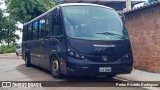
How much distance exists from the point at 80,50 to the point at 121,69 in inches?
58.5

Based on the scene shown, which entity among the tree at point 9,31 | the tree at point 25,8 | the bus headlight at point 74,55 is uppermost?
the tree at point 25,8

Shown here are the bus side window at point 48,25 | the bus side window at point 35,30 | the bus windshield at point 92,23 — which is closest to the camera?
the bus windshield at point 92,23

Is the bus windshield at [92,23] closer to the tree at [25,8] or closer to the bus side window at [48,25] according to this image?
the bus side window at [48,25]

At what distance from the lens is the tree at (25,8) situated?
30195 millimetres

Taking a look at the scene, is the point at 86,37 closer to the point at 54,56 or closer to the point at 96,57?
the point at 96,57

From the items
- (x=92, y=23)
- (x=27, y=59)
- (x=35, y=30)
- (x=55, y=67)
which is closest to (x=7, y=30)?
(x=27, y=59)

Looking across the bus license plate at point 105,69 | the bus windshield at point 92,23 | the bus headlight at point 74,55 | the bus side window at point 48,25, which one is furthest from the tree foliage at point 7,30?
the bus license plate at point 105,69

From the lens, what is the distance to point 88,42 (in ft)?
29.2

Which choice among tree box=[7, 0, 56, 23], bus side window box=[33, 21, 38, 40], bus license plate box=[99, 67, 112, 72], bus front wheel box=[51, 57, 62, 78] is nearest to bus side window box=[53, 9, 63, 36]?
bus front wheel box=[51, 57, 62, 78]

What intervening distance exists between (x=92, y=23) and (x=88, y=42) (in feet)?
2.58

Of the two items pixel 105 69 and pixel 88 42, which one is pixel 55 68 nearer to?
pixel 88 42

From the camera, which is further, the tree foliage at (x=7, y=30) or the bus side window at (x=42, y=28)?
the tree foliage at (x=7, y=30)

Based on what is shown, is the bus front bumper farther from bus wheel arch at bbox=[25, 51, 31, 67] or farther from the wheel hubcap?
bus wheel arch at bbox=[25, 51, 31, 67]

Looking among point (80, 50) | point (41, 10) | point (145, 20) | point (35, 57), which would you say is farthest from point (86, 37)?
point (41, 10)
